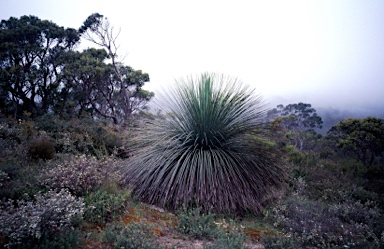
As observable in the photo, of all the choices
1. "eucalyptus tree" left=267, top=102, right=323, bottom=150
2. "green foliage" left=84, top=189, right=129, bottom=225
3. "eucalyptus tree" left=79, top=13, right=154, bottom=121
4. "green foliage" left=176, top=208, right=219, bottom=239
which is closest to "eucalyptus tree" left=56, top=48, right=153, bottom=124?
"eucalyptus tree" left=79, top=13, right=154, bottom=121

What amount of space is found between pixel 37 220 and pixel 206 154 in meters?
3.05

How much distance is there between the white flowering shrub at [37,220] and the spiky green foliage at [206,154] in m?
1.88

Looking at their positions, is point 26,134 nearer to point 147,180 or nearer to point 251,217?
point 147,180

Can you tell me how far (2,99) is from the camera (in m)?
11.5

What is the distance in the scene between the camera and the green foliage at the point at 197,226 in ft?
12.3

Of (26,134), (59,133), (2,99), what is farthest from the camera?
(2,99)

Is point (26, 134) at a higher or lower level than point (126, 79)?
lower

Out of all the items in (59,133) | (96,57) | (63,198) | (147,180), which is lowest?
(147,180)

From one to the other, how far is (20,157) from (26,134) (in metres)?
1.70

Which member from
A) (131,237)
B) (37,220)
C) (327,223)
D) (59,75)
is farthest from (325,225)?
(59,75)

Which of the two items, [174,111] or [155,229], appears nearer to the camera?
[155,229]

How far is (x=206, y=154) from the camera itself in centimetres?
501

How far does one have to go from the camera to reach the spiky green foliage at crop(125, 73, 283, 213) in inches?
184

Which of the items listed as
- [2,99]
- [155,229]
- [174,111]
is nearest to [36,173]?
[155,229]
